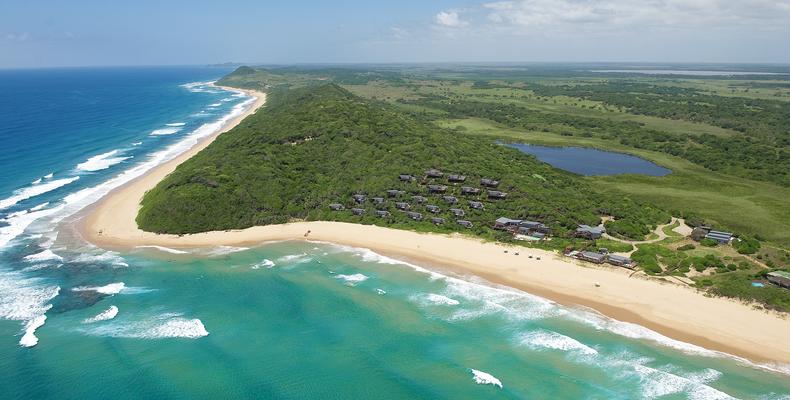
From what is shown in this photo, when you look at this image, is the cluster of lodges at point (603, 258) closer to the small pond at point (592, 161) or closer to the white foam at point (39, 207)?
the small pond at point (592, 161)

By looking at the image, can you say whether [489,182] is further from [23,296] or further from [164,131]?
[164,131]

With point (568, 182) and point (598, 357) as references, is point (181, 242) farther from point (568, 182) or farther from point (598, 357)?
point (568, 182)

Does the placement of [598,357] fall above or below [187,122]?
below

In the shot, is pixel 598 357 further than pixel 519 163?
No

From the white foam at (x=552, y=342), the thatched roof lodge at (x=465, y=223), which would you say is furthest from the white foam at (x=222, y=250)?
the white foam at (x=552, y=342)

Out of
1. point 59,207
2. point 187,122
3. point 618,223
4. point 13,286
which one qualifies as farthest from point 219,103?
point 618,223

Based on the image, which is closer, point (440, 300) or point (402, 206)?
point (440, 300)

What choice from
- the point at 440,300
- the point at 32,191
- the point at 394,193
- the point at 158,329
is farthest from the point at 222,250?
the point at 32,191
